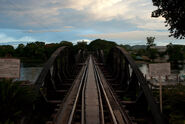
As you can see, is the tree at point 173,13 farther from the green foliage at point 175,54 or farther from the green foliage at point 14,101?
the green foliage at point 175,54

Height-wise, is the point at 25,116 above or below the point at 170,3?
below

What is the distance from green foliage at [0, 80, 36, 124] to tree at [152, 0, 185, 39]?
12987 mm

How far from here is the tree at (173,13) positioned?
14.6m

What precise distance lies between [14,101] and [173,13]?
46.7 ft

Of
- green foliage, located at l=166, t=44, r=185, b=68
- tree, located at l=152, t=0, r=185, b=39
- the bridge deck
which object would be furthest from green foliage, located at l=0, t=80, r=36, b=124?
green foliage, located at l=166, t=44, r=185, b=68

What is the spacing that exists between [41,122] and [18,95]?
6.48ft

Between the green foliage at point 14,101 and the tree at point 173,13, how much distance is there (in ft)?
42.6

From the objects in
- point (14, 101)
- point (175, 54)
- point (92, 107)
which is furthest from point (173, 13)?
point (175, 54)

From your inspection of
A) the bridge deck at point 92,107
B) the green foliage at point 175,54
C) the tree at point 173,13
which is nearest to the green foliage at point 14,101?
the bridge deck at point 92,107

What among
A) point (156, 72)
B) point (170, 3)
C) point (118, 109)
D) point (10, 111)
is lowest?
point (118, 109)

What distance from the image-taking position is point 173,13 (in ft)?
49.4

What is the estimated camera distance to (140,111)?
327 inches

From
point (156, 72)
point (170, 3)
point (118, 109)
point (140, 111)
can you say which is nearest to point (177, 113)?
point (156, 72)

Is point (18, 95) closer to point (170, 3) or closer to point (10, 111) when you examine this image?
point (10, 111)
